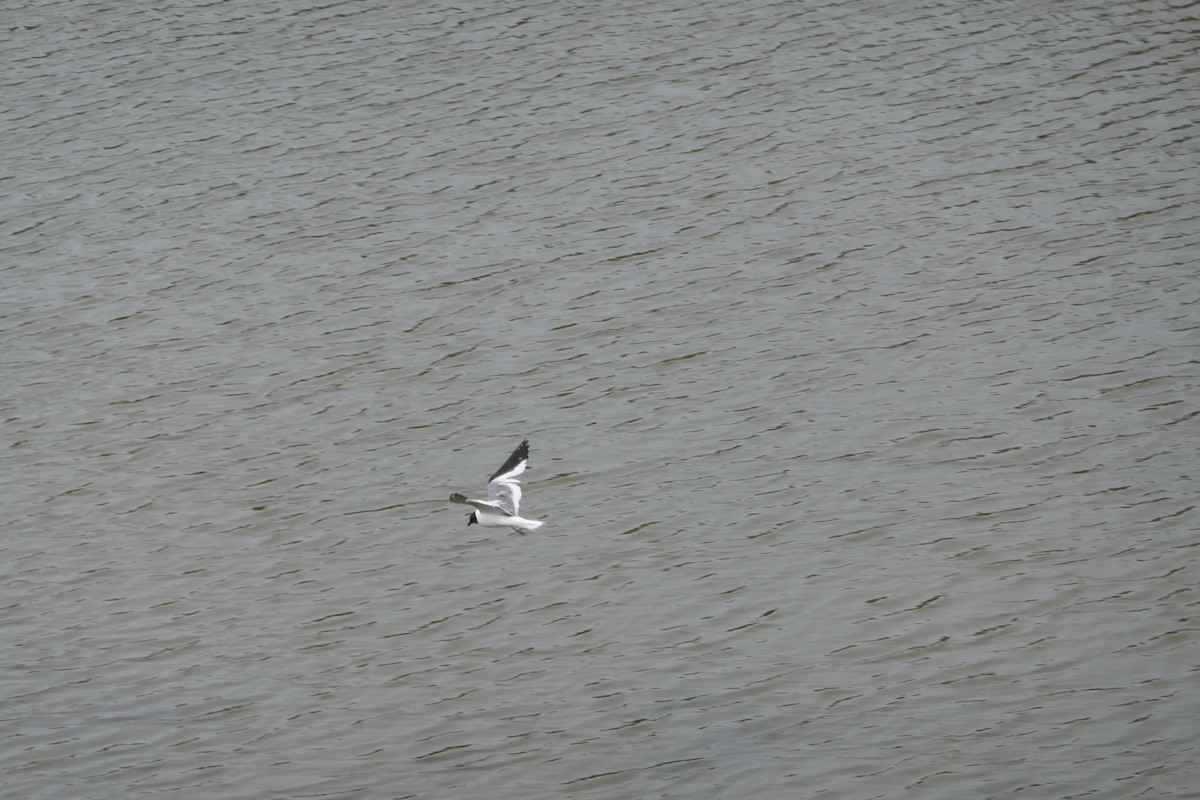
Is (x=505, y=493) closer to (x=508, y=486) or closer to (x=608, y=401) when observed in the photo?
(x=508, y=486)

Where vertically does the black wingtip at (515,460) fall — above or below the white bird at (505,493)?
above

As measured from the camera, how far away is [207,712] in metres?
16.1

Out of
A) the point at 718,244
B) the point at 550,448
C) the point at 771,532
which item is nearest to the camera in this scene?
the point at 771,532

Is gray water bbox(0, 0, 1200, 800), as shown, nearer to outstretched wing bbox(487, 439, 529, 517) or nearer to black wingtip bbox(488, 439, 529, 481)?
outstretched wing bbox(487, 439, 529, 517)

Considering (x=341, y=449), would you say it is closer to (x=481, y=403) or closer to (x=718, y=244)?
(x=481, y=403)

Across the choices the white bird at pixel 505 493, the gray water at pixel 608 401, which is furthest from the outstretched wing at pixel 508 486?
the gray water at pixel 608 401

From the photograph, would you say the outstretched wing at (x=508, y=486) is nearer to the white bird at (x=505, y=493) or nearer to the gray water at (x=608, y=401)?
the white bird at (x=505, y=493)

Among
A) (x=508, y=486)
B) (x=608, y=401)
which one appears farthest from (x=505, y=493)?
(x=608, y=401)

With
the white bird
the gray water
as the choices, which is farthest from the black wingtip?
the gray water

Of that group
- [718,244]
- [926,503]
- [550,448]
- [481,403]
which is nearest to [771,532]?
[926,503]

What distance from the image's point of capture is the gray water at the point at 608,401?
610 inches

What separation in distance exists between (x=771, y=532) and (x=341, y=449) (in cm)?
620

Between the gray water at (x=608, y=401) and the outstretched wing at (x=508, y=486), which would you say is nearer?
the gray water at (x=608, y=401)

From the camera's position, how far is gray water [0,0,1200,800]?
50.8 ft
